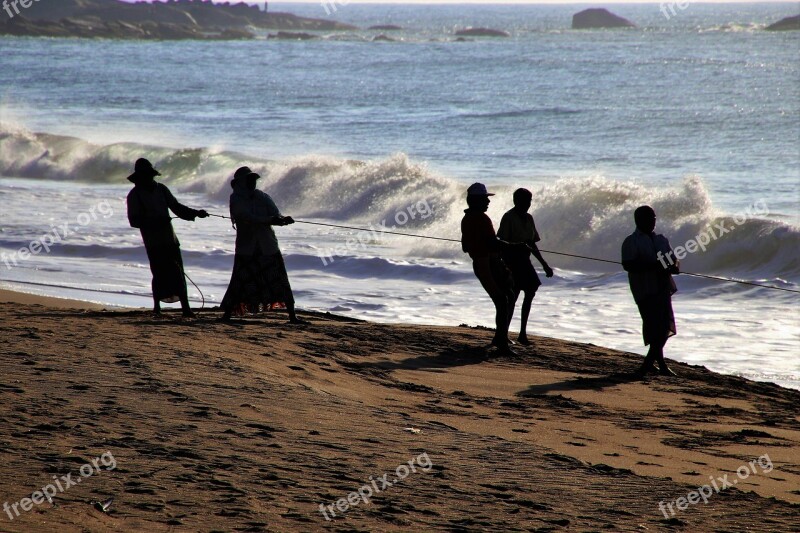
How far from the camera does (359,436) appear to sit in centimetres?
576

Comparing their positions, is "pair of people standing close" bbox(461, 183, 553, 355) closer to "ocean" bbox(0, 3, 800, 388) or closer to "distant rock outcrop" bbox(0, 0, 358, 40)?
"ocean" bbox(0, 3, 800, 388)

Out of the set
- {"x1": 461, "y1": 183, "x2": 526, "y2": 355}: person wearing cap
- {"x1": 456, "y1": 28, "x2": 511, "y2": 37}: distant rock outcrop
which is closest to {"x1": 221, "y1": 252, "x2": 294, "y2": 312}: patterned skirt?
→ {"x1": 461, "y1": 183, "x2": 526, "y2": 355}: person wearing cap

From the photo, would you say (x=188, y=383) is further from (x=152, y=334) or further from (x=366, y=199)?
(x=366, y=199)

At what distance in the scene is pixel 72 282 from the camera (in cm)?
1284

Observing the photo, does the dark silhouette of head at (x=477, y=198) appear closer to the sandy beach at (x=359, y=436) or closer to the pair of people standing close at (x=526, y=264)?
the pair of people standing close at (x=526, y=264)

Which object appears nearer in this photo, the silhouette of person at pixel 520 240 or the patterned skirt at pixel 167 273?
the silhouette of person at pixel 520 240

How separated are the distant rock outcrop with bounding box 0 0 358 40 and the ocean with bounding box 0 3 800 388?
1251 inches

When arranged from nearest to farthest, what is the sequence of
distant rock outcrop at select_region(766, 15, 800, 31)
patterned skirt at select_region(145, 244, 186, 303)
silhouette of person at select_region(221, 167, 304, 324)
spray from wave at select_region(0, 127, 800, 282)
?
silhouette of person at select_region(221, 167, 304, 324) < patterned skirt at select_region(145, 244, 186, 303) < spray from wave at select_region(0, 127, 800, 282) < distant rock outcrop at select_region(766, 15, 800, 31)

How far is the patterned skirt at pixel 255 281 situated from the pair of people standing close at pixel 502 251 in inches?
66.1

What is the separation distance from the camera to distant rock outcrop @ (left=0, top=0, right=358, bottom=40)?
88.2 meters

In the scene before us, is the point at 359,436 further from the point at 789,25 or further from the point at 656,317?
the point at 789,25

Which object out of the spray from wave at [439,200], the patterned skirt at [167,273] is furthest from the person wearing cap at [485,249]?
the spray from wave at [439,200]

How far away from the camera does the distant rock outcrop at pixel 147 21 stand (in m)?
88.2

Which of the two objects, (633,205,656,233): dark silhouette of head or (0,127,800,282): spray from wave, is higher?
(633,205,656,233): dark silhouette of head
